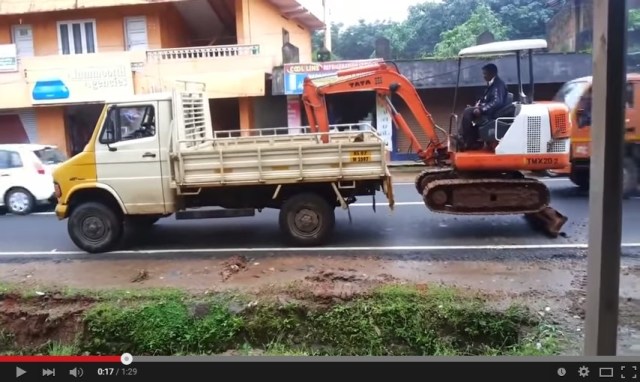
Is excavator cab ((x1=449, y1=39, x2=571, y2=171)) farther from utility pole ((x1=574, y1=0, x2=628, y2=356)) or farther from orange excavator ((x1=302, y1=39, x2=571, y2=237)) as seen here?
utility pole ((x1=574, y1=0, x2=628, y2=356))

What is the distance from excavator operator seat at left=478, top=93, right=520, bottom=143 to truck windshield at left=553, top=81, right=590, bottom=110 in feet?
6.34

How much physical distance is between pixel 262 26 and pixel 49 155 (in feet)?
22.0

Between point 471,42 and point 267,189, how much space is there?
3.86m

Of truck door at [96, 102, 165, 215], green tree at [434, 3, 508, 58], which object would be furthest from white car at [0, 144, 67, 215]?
green tree at [434, 3, 508, 58]

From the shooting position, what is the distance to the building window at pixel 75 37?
14.8 meters

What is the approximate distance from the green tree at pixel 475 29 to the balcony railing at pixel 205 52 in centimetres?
608

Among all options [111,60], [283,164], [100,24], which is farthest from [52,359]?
[100,24]

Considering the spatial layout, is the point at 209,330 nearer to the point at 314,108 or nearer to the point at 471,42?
the point at 314,108

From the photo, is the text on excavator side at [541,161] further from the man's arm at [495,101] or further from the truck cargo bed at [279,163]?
the truck cargo bed at [279,163]

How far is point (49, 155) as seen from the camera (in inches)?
416

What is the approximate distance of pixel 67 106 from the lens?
14.3 m

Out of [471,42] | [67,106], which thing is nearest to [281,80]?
→ [67,106]
